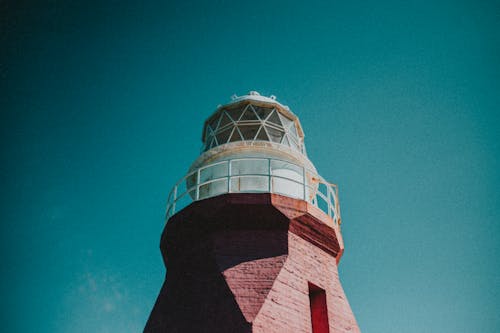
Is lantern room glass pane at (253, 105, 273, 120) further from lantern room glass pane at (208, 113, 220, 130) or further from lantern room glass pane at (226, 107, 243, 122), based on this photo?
lantern room glass pane at (208, 113, 220, 130)

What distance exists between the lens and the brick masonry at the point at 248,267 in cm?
838

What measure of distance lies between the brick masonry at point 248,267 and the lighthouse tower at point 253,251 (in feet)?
0.06

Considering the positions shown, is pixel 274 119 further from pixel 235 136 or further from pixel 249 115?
pixel 235 136

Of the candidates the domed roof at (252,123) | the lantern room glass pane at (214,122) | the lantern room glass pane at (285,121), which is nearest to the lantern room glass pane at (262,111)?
the domed roof at (252,123)

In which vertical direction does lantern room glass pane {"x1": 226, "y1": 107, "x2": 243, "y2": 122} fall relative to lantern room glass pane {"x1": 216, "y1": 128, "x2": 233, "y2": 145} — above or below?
above

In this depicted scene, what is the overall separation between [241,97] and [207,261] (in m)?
4.64

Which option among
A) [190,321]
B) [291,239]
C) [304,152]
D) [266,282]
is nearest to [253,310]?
[266,282]

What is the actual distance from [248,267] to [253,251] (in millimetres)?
393

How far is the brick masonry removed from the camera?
8383 millimetres

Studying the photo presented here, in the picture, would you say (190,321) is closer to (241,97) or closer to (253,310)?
(253,310)

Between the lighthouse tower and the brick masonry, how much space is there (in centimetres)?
2

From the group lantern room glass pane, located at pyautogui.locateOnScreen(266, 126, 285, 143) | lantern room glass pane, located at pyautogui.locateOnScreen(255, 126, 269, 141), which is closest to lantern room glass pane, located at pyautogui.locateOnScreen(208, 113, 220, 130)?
lantern room glass pane, located at pyautogui.locateOnScreen(255, 126, 269, 141)

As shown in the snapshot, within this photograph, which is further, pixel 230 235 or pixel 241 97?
pixel 241 97

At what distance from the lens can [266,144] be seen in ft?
35.9
